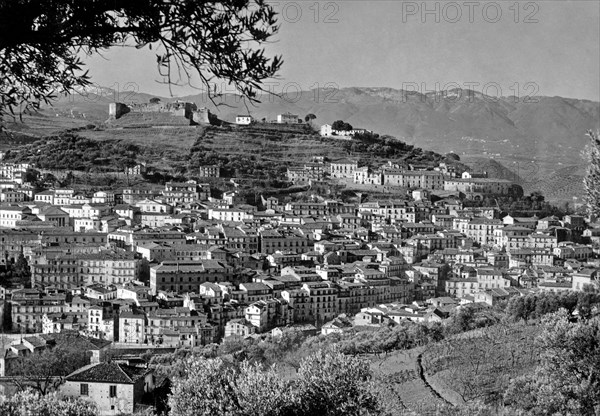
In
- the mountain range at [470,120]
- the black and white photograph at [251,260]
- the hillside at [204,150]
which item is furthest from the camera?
the mountain range at [470,120]

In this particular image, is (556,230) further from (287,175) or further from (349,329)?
(349,329)

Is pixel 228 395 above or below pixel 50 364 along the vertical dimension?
above

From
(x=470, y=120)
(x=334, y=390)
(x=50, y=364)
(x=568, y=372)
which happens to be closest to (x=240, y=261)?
(x=50, y=364)

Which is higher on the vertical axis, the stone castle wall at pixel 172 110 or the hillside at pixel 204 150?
the stone castle wall at pixel 172 110

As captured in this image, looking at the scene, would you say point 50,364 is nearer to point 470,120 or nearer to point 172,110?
point 172,110

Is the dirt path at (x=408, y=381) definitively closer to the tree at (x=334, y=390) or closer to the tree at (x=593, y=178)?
the tree at (x=334, y=390)

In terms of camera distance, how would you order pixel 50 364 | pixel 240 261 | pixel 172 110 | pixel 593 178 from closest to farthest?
pixel 593 178
pixel 50 364
pixel 240 261
pixel 172 110

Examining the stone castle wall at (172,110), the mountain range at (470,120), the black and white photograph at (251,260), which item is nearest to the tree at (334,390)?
the black and white photograph at (251,260)

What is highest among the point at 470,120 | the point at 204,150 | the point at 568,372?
the point at 470,120

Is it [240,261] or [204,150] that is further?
[204,150]

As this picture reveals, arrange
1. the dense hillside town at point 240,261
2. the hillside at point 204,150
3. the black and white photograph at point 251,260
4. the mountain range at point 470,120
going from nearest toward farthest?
the black and white photograph at point 251,260, the dense hillside town at point 240,261, the hillside at point 204,150, the mountain range at point 470,120
